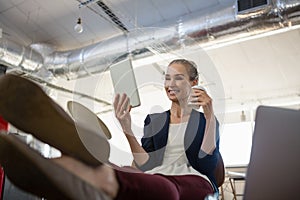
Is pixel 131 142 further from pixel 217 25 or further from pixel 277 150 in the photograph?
pixel 217 25

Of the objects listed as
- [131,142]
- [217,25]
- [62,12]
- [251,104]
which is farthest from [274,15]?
[251,104]

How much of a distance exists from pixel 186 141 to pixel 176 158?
0.21ft

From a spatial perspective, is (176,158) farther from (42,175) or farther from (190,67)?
(42,175)

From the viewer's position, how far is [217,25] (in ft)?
7.73

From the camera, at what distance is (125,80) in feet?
2.94

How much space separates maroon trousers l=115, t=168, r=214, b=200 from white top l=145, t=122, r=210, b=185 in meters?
0.07

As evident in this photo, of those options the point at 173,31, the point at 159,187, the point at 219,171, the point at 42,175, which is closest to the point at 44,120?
the point at 42,175

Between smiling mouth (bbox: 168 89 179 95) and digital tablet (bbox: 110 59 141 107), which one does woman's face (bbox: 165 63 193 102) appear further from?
digital tablet (bbox: 110 59 141 107)

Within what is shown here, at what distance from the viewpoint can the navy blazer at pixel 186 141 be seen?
97 cm

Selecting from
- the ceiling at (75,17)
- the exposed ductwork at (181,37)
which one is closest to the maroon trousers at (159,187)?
the exposed ductwork at (181,37)

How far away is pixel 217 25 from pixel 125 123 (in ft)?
5.54

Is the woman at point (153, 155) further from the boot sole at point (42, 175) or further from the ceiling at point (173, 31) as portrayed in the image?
the ceiling at point (173, 31)

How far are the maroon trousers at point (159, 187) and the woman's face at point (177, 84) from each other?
0.26 meters

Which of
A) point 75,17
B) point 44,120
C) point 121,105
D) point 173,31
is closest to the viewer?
point 44,120
